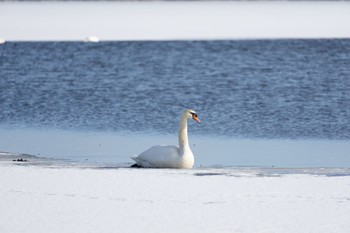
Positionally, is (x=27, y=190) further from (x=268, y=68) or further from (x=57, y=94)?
(x=268, y=68)

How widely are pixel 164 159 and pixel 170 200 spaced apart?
2.33 metres

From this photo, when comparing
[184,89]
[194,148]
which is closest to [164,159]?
[194,148]

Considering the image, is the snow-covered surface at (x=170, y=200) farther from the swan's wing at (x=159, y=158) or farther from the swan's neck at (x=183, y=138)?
the swan's neck at (x=183, y=138)

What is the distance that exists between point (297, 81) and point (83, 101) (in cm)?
628

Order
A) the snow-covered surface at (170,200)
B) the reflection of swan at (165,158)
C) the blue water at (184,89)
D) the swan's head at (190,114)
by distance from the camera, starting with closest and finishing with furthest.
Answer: the snow-covered surface at (170,200), the reflection of swan at (165,158), the swan's head at (190,114), the blue water at (184,89)

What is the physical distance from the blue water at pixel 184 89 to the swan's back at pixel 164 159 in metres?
3.74

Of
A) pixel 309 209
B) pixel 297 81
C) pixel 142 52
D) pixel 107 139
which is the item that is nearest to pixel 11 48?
pixel 142 52

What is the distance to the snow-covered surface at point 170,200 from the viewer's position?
690 cm

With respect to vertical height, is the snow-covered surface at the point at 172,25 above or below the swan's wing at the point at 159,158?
above

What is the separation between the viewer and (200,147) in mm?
12695

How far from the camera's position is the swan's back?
10.1 m

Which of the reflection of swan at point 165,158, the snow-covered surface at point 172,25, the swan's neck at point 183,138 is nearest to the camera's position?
the reflection of swan at point 165,158

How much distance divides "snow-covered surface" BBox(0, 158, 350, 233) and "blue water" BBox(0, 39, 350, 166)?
15.8 ft

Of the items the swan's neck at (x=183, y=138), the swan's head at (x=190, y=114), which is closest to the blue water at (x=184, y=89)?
the swan's head at (x=190, y=114)
